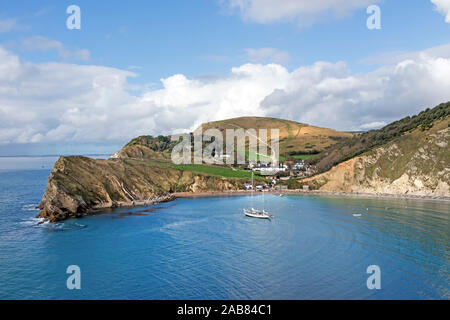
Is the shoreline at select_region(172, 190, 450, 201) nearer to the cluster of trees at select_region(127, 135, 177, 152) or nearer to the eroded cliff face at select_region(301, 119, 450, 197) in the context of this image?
the eroded cliff face at select_region(301, 119, 450, 197)

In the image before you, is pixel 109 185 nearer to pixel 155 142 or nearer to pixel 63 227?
pixel 63 227

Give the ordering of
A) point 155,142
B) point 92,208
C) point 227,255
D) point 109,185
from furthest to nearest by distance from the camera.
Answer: point 155,142 → point 109,185 → point 92,208 → point 227,255

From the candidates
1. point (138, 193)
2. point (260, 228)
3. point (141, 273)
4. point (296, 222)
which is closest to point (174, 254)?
point (141, 273)

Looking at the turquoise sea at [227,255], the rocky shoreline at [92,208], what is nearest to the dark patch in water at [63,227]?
the turquoise sea at [227,255]

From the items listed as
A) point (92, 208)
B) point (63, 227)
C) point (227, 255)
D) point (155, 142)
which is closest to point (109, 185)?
point (92, 208)

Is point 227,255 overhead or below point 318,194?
below

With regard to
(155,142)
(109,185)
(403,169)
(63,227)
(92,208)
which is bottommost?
(63,227)
